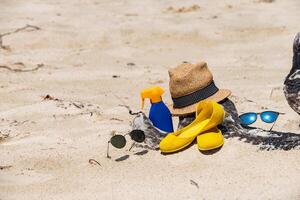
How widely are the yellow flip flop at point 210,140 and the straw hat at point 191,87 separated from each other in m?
0.17

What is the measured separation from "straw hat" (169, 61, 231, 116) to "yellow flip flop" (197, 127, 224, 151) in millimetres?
165

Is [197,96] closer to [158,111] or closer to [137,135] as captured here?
[158,111]

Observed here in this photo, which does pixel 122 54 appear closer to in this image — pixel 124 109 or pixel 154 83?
pixel 154 83

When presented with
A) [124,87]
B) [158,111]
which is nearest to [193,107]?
[158,111]

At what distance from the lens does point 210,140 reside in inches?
121

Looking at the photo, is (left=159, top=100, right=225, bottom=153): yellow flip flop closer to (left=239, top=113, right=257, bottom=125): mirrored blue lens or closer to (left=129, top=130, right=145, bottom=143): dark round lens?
(left=129, top=130, right=145, bottom=143): dark round lens

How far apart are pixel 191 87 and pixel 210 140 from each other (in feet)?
1.10

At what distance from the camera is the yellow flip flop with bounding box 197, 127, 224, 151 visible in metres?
3.06

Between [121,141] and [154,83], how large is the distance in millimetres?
2245

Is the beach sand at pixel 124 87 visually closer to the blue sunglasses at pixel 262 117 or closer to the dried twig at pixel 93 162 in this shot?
the dried twig at pixel 93 162

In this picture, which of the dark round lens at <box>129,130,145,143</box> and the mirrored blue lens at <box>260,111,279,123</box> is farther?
the mirrored blue lens at <box>260,111,279,123</box>

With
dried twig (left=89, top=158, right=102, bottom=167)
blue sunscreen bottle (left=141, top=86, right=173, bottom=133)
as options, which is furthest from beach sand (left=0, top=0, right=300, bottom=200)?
blue sunscreen bottle (left=141, top=86, right=173, bottom=133)

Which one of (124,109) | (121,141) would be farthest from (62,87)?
(121,141)

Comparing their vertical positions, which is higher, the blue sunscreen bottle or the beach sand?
the blue sunscreen bottle
